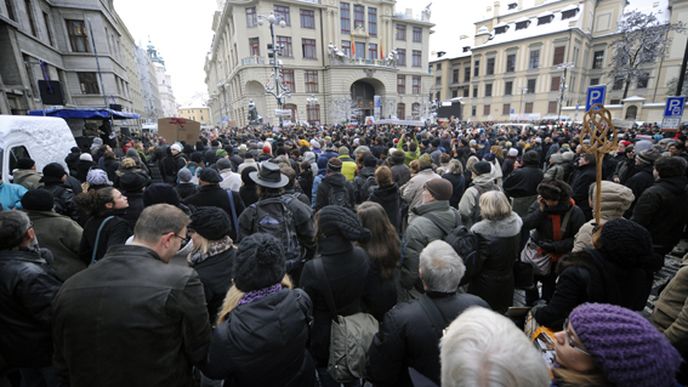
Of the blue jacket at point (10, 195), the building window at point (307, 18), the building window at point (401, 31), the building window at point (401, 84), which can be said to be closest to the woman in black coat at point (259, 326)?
the blue jacket at point (10, 195)

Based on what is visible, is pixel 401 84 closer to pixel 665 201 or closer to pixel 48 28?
pixel 48 28

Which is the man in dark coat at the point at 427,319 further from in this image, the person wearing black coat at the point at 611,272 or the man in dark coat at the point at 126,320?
the man in dark coat at the point at 126,320

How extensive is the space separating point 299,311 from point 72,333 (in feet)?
3.80

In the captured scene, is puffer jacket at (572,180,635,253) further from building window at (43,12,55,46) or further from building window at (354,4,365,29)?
building window at (354,4,365,29)

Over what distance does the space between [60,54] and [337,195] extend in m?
27.5

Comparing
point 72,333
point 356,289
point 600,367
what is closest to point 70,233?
point 72,333

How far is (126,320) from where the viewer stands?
5.01 ft

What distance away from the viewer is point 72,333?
1.53m

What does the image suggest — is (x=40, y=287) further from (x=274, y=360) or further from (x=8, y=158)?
(x=8, y=158)

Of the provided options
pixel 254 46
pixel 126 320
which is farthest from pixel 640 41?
pixel 126 320

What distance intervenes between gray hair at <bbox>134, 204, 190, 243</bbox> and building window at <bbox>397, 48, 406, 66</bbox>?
49229 millimetres

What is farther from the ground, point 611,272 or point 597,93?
point 597,93

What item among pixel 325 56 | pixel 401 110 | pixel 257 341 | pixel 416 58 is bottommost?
pixel 257 341

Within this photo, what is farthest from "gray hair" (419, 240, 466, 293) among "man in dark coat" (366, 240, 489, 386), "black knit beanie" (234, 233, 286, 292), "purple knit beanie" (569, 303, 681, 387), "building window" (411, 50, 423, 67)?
"building window" (411, 50, 423, 67)
